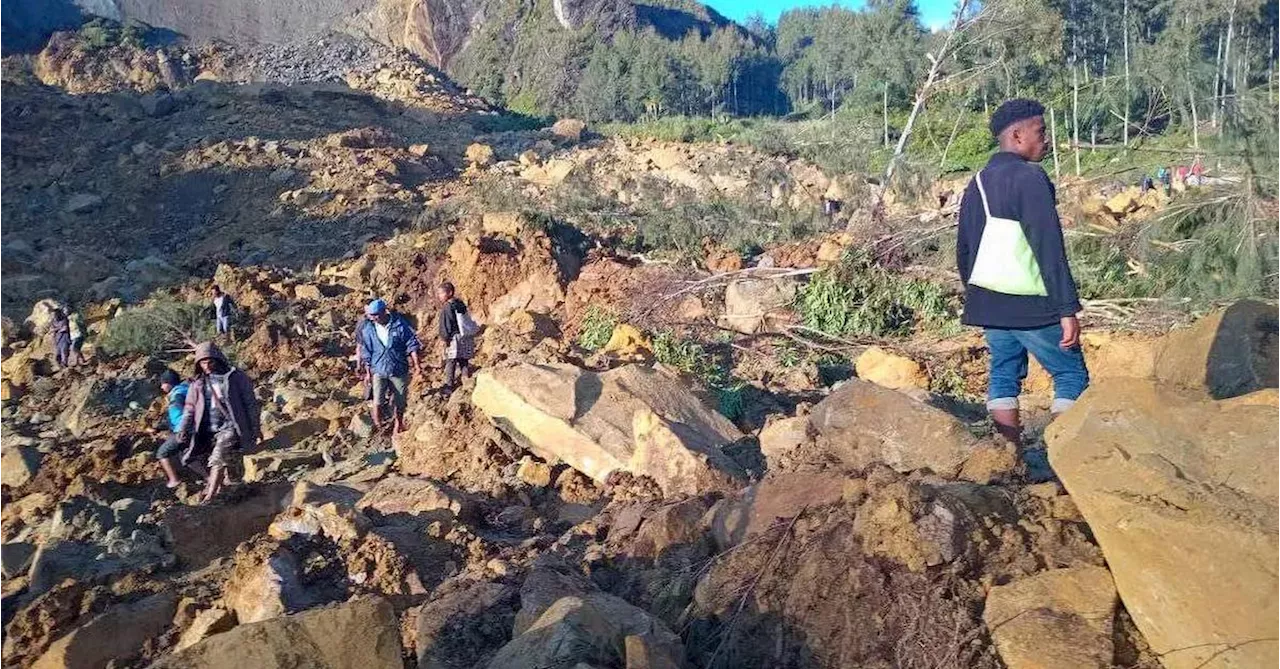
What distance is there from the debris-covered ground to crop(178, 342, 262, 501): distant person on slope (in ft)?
0.83

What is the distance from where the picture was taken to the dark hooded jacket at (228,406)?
18.2 feet

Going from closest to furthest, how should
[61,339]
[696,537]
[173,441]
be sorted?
[696,537], [173,441], [61,339]

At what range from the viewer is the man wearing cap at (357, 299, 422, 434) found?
21.7 feet

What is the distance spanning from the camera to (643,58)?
45.6 m

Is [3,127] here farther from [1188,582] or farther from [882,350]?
[1188,582]

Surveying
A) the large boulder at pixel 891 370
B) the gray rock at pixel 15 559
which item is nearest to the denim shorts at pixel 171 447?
the gray rock at pixel 15 559

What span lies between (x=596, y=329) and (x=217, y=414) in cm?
354

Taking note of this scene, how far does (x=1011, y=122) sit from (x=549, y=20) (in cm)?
5571

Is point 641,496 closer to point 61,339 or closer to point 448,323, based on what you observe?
point 448,323

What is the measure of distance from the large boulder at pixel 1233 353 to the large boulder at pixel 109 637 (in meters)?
3.35

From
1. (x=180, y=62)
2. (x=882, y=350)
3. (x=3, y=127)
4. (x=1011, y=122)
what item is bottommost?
(x=882, y=350)

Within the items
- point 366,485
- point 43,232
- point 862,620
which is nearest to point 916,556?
point 862,620

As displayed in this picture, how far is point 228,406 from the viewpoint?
5547 mm

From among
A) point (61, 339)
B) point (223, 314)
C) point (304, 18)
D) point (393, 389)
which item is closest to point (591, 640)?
point (393, 389)
